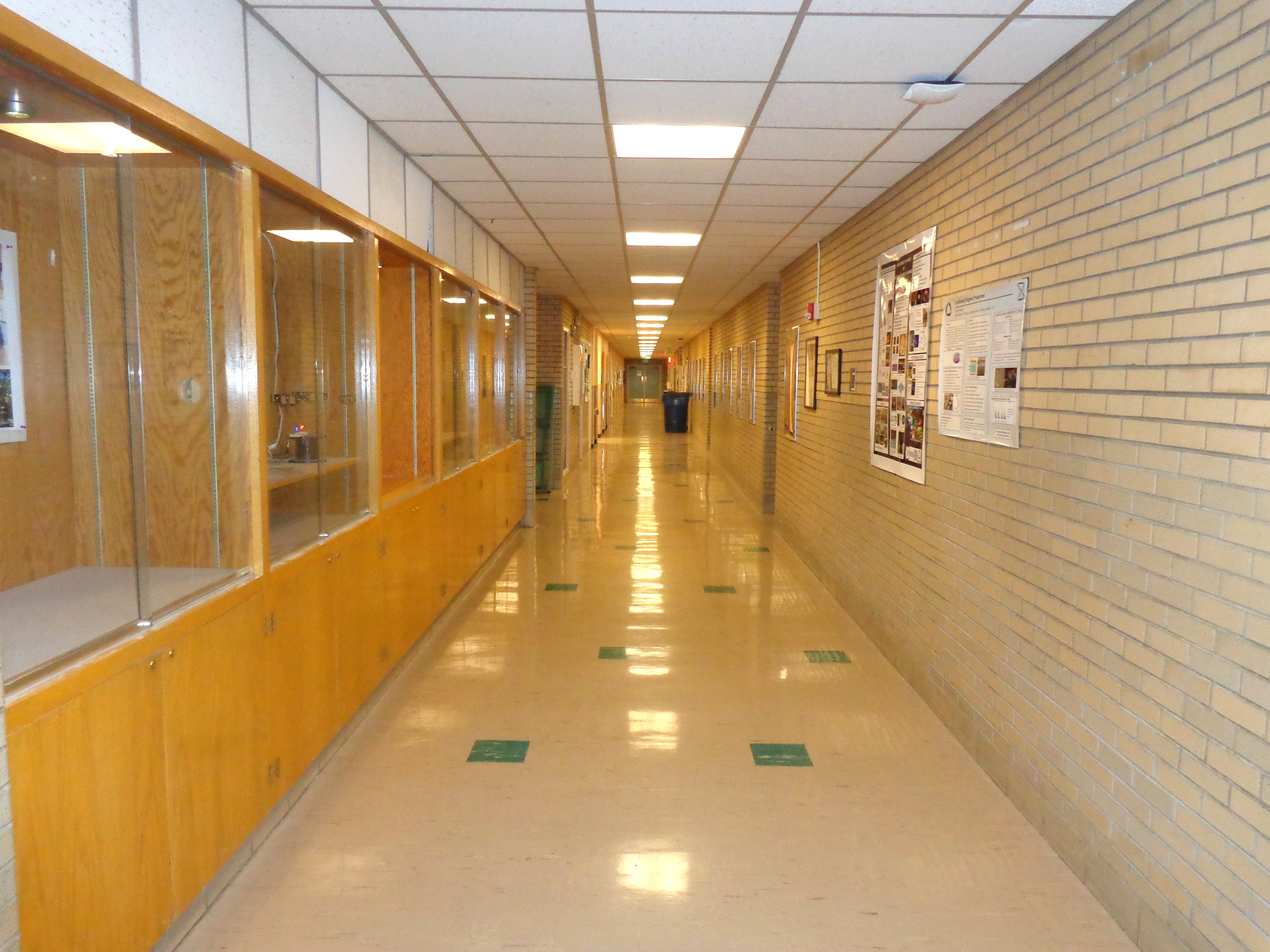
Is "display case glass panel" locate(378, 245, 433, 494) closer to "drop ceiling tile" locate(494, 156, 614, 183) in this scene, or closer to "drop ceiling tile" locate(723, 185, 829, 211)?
"drop ceiling tile" locate(494, 156, 614, 183)

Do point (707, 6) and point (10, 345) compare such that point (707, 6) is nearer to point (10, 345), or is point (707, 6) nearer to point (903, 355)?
point (10, 345)

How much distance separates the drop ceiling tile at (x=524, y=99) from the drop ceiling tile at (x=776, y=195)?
1609mm

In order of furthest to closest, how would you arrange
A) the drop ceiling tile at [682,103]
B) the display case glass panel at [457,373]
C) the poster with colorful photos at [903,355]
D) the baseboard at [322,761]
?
the display case glass panel at [457,373], the poster with colorful photos at [903,355], the drop ceiling tile at [682,103], the baseboard at [322,761]

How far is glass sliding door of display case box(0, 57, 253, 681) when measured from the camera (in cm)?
204

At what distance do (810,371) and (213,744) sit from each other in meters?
6.02

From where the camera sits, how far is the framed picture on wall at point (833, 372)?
6375mm

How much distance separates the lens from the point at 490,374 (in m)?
7.38

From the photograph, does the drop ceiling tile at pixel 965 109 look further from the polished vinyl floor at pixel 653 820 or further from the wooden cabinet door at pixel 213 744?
the wooden cabinet door at pixel 213 744

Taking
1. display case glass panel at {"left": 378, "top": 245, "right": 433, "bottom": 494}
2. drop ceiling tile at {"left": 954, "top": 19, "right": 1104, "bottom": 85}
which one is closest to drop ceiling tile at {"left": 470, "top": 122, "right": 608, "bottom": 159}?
display case glass panel at {"left": 378, "top": 245, "right": 433, "bottom": 494}

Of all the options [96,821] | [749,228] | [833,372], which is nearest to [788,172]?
[749,228]

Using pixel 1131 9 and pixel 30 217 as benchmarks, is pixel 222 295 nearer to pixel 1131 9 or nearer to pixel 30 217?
pixel 30 217

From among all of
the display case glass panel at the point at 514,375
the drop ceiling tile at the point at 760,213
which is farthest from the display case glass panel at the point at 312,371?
the display case glass panel at the point at 514,375

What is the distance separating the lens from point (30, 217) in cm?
212

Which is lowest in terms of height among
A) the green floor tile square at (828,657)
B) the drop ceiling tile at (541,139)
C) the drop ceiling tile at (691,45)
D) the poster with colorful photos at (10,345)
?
the green floor tile square at (828,657)
